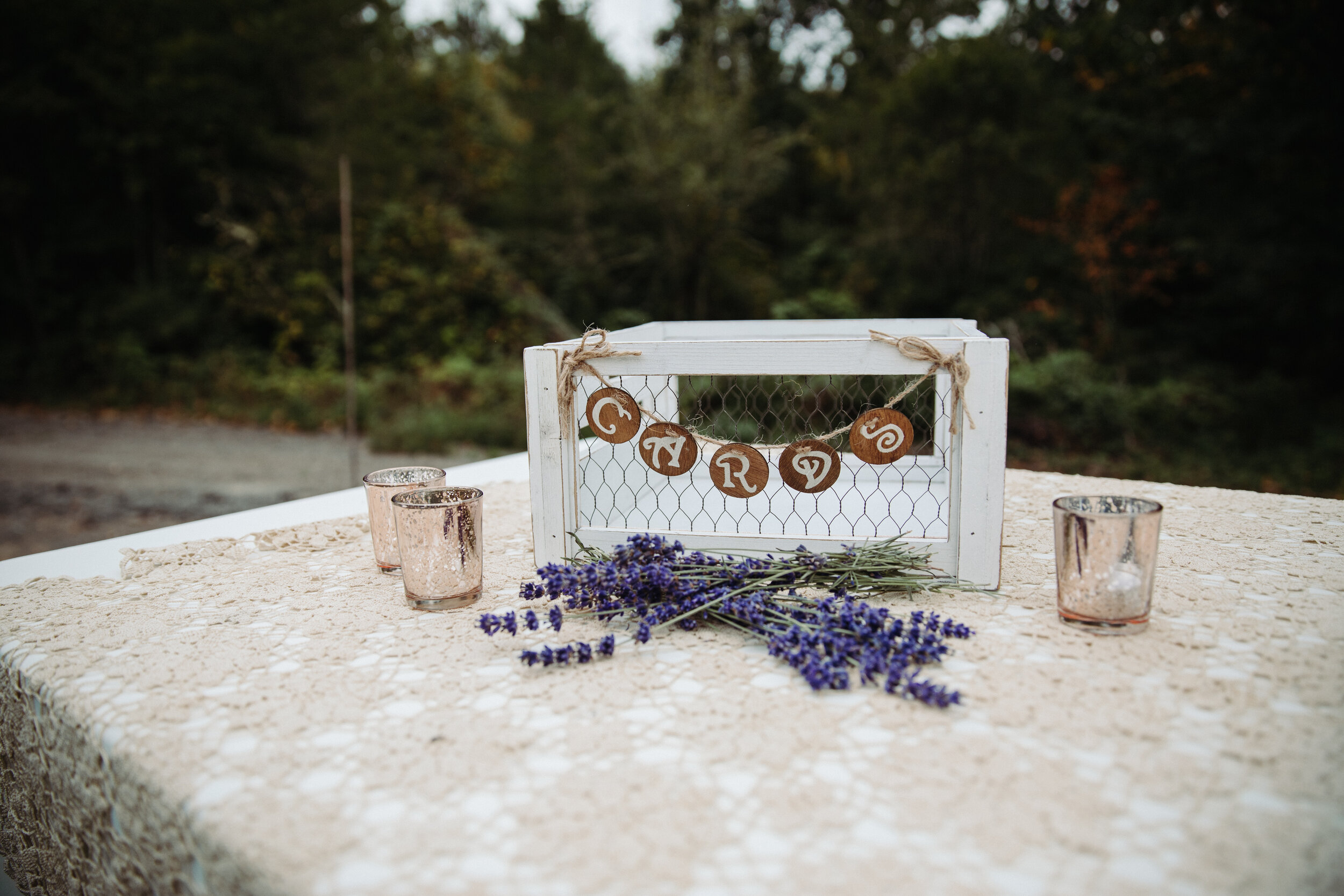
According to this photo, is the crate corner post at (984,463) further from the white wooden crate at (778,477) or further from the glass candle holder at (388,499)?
the glass candle holder at (388,499)

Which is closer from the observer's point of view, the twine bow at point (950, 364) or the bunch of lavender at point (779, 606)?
the bunch of lavender at point (779, 606)

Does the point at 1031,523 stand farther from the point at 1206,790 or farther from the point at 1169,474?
the point at 1169,474

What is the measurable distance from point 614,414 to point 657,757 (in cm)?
55

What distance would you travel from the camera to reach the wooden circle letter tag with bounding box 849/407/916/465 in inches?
40.8

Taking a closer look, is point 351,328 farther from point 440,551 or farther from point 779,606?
point 779,606

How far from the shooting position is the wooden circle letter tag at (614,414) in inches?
44.5

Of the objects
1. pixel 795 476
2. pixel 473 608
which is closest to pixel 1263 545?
pixel 795 476

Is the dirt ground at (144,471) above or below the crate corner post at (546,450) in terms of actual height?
below

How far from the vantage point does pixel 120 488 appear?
477 cm

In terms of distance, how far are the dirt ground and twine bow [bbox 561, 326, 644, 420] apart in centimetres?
345

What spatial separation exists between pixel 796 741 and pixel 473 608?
505 mm

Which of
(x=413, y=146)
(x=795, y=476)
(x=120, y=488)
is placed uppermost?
(x=413, y=146)

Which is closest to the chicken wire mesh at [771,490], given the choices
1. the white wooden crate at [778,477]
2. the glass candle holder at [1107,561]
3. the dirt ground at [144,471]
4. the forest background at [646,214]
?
the white wooden crate at [778,477]

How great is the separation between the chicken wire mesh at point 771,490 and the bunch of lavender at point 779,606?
0.25 ft
